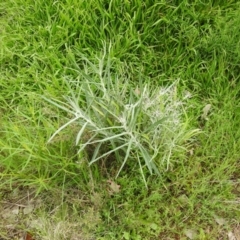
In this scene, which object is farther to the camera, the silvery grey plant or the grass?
the grass

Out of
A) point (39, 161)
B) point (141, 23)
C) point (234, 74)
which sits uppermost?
point (141, 23)

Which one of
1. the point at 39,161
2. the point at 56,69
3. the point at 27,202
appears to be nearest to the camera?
the point at 39,161

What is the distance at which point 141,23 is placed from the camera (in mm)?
2508

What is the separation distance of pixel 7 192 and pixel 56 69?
0.79 metres

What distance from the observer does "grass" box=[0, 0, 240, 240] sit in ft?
7.01

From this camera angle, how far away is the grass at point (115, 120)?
214 cm

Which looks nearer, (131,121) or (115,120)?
(131,121)

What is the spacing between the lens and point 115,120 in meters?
2.06

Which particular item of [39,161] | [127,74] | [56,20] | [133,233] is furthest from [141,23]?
[133,233]

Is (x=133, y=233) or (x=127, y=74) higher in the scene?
(x=127, y=74)

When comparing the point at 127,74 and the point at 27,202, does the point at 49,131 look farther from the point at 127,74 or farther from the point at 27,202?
the point at 127,74

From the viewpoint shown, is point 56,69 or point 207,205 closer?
point 207,205

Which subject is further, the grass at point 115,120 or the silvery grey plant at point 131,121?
the grass at point 115,120

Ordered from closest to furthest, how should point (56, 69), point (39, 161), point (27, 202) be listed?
point (39, 161), point (27, 202), point (56, 69)
